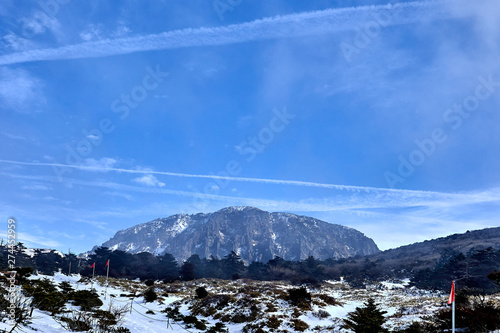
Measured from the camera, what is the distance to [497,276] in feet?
50.0

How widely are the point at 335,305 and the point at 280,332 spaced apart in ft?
41.9

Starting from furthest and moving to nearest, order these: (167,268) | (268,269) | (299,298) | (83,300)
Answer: (167,268) → (268,269) → (299,298) → (83,300)

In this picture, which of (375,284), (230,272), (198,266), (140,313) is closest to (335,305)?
(140,313)

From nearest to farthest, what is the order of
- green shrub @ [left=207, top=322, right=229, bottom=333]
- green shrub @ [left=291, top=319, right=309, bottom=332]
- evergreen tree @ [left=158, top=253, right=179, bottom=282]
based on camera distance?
1. green shrub @ [left=291, top=319, right=309, bottom=332]
2. green shrub @ [left=207, top=322, right=229, bottom=333]
3. evergreen tree @ [left=158, top=253, right=179, bottom=282]

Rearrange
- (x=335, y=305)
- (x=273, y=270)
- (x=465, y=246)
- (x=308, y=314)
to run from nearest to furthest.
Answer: (x=308, y=314) → (x=335, y=305) → (x=273, y=270) → (x=465, y=246)

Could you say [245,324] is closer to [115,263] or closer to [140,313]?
[140,313]

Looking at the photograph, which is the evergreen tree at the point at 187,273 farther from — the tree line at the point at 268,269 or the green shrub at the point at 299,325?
the green shrub at the point at 299,325

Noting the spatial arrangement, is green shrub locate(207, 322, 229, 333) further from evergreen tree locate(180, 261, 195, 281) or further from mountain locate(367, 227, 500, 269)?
mountain locate(367, 227, 500, 269)

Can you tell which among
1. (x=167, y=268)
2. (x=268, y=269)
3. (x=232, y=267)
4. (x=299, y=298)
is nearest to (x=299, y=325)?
(x=299, y=298)

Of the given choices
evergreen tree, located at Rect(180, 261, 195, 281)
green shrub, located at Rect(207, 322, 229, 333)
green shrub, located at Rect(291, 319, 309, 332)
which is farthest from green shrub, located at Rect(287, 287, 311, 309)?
evergreen tree, located at Rect(180, 261, 195, 281)

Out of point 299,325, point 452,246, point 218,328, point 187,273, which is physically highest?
point 452,246

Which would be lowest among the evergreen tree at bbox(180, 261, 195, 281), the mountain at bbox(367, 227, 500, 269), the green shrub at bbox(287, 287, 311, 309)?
the evergreen tree at bbox(180, 261, 195, 281)

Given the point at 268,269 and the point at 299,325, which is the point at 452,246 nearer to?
the point at 268,269

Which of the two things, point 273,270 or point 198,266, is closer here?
point 273,270
